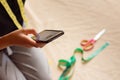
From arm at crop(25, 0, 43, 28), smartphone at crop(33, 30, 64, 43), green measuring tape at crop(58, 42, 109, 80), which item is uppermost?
arm at crop(25, 0, 43, 28)

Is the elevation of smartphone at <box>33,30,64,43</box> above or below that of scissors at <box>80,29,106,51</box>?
above

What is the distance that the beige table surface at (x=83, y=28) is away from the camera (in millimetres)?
1160

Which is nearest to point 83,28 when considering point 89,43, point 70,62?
point 89,43

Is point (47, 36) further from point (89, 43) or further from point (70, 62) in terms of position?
point (89, 43)

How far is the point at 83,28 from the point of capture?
1366 millimetres

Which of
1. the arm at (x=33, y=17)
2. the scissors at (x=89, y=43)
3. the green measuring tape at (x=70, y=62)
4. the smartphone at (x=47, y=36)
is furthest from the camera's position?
the arm at (x=33, y=17)

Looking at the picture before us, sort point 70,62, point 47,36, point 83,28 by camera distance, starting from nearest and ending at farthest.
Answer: point 47,36, point 70,62, point 83,28

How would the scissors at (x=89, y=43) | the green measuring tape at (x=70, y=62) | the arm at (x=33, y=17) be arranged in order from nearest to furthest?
the green measuring tape at (x=70, y=62) → the scissors at (x=89, y=43) → the arm at (x=33, y=17)

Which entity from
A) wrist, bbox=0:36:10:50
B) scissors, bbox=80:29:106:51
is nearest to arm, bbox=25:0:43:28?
scissors, bbox=80:29:106:51

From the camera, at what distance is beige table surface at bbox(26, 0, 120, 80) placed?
116cm

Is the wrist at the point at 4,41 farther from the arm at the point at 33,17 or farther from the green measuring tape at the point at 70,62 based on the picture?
the arm at the point at 33,17

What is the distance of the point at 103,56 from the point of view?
1.22 metres

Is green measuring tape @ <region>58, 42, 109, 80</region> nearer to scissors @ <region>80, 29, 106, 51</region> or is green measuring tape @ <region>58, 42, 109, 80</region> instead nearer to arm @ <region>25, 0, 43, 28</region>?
scissors @ <region>80, 29, 106, 51</region>

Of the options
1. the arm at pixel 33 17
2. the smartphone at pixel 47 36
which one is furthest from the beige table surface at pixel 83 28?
the smartphone at pixel 47 36
